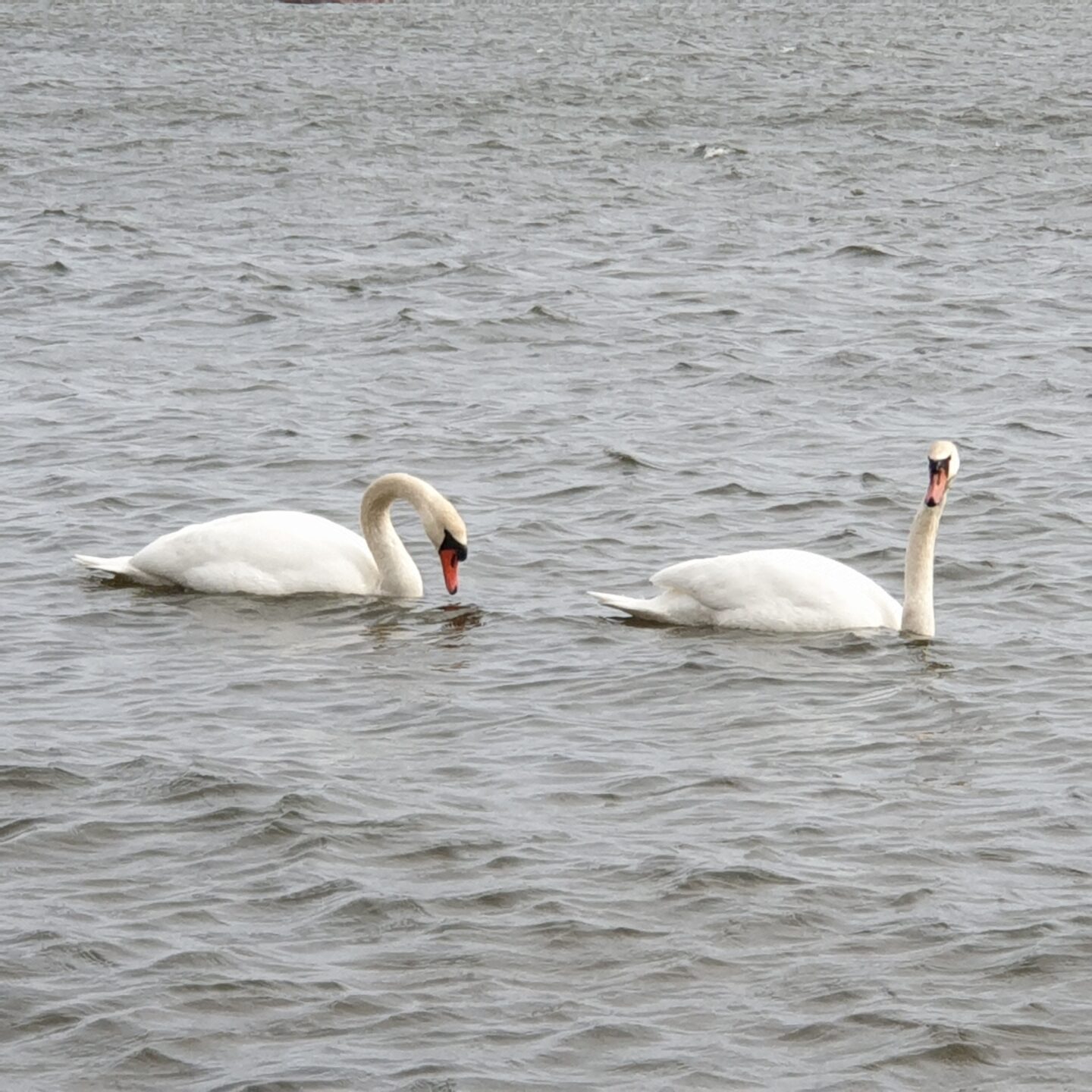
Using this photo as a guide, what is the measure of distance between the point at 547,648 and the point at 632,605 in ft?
1.88

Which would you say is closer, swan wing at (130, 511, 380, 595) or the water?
the water

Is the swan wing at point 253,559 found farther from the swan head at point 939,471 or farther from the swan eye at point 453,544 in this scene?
the swan head at point 939,471

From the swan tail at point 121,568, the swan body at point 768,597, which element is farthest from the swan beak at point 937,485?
the swan tail at point 121,568

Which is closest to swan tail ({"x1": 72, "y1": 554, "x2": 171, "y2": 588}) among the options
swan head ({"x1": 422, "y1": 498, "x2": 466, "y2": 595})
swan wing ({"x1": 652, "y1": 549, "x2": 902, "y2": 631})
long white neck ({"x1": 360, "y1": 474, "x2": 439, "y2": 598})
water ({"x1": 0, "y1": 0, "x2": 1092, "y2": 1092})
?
water ({"x1": 0, "y1": 0, "x2": 1092, "y2": 1092})

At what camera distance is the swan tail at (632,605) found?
492 inches

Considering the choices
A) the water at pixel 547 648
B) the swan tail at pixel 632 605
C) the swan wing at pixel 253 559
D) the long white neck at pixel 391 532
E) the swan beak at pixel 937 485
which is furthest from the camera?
the long white neck at pixel 391 532

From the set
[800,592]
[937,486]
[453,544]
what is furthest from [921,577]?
[453,544]

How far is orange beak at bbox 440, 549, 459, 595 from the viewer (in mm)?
13227

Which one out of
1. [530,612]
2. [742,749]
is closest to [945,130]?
[530,612]

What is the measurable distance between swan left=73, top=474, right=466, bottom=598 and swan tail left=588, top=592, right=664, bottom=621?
109 cm

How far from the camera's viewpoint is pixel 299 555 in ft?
43.4

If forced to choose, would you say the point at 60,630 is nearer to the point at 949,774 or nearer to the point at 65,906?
the point at 65,906

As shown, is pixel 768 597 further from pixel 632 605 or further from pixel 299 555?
pixel 299 555

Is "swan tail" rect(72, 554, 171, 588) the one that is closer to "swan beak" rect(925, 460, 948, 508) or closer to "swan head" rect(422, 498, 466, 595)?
"swan head" rect(422, 498, 466, 595)
